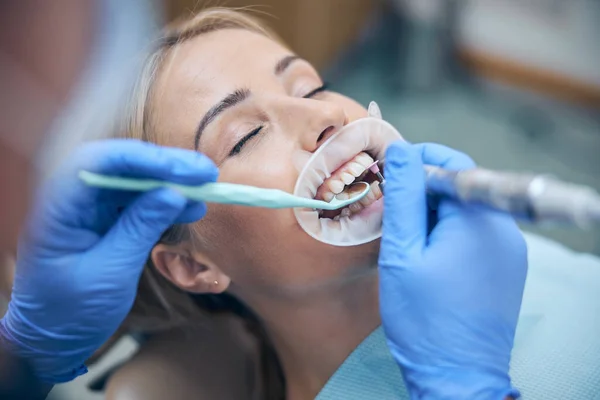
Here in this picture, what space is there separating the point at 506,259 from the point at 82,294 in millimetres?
674

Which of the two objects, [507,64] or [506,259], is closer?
[506,259]

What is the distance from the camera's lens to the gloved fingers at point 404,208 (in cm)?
99

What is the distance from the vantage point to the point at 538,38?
10.3 feet

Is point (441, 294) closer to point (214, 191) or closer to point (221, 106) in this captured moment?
point (214, 191)

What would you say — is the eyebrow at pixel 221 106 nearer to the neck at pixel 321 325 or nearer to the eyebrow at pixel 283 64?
the eyebrow at pixel 283 64

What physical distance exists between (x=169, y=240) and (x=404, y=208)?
0.51 m

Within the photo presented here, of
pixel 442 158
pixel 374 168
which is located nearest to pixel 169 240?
pixel 374 168

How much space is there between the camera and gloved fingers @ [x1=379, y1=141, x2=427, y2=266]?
990mm

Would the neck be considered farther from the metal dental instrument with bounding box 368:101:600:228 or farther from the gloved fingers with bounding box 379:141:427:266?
the metal dental instrument with bounding box 368:101:600:228

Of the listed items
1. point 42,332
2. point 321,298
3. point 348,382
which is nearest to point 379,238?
point 321,298

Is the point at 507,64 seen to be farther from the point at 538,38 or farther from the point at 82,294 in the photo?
the point at 82,294

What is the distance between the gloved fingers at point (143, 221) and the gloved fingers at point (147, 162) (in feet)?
0.10

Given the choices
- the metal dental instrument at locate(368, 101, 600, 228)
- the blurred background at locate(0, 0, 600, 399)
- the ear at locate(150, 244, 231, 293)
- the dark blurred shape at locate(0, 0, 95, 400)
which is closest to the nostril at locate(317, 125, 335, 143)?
the metal dental instrument at locate(368, 101, 600, 228)

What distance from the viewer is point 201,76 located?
1173 millimetres
